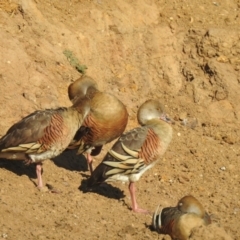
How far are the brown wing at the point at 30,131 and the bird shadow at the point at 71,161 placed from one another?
1.24 metres

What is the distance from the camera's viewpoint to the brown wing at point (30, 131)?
1002cm

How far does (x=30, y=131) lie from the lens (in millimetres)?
10055

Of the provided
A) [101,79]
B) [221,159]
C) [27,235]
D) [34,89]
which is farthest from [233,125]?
[27,235]

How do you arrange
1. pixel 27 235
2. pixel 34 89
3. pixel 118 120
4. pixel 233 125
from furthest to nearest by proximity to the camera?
pixel 233 125, pixel 34 89, pixel 118 120, pixel 27 235

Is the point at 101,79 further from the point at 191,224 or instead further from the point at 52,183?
the point at 191,224

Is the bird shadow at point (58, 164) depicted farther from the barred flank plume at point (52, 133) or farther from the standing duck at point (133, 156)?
the standing duck at point (133, 156)

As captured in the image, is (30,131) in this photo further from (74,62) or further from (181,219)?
(74,62)

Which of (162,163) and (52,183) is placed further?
(162,163)

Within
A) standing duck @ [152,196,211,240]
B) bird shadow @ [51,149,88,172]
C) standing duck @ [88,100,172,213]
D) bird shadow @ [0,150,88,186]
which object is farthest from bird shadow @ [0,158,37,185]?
standing duck @ [152,196,211,240]

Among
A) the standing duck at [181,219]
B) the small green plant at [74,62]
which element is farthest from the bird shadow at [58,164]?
the standing duck at [181,219]

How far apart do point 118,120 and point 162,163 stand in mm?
1147

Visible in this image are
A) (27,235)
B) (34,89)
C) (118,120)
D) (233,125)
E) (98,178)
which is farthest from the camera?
(233,125)

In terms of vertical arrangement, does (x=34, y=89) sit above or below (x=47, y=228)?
below

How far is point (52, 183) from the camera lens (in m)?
10.4
